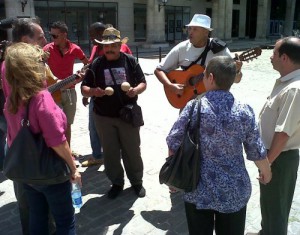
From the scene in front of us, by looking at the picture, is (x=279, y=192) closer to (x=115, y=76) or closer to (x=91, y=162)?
(x=115, y=76)

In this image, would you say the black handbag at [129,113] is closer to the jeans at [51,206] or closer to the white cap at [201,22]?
the white cap at [201,22]

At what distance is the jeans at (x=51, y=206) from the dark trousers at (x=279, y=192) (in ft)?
5.23

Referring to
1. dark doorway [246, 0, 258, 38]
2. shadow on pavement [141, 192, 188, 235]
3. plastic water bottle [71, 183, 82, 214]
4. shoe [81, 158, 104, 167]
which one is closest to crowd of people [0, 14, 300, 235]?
plastic water bottle [71, 183, 82, 214]

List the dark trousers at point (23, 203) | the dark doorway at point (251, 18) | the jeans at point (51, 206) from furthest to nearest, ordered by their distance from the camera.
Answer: the dark doorway at point (251, 18) < the dark trousers at point (23, 203) < the jeans at point (51, 206)

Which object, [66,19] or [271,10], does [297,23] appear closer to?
[271,10]

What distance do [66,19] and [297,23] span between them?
29001 mm

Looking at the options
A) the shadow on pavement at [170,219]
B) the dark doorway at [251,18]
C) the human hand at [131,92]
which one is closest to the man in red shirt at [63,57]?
the human hand at [131,92]

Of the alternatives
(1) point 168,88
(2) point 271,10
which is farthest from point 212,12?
(1) point 168,88

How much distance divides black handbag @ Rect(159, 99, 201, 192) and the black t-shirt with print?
182cm

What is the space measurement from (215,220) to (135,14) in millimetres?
24468

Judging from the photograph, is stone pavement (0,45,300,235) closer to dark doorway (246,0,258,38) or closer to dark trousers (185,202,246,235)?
dark trousers (185,202,246,235)

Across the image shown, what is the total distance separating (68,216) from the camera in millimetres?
2689

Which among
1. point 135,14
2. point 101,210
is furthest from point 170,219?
point 135,14

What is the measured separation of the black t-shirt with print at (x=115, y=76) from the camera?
3.99 m
